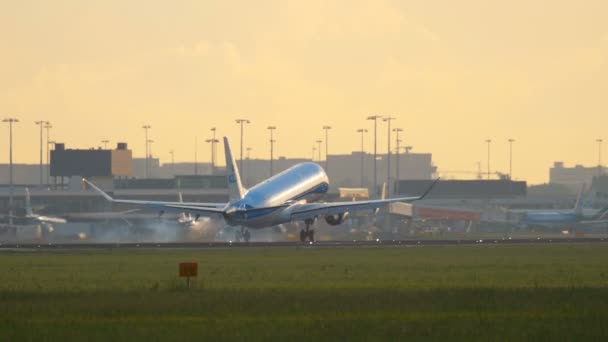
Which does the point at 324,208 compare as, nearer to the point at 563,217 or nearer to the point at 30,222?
the point at 30,222

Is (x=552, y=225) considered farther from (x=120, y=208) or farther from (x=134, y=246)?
(x=134, y=246)

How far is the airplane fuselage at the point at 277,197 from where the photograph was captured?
113 metres

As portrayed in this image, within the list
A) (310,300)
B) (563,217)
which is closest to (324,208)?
(310,300)

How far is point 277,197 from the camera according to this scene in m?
117

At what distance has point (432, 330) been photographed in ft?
131

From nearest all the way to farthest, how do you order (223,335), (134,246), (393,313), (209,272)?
(223,335), (393,313), (209,272), (134,246)

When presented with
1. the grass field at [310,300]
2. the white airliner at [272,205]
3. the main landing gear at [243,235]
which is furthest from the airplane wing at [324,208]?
the grass field at [310,300]

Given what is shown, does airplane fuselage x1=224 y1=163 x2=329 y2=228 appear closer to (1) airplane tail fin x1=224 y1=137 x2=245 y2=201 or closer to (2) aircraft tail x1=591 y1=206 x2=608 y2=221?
(1) airplane tail fin x1=224 y1=137 x2=245 y2=201

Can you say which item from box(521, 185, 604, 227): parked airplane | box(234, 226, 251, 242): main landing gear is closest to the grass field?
box(234, 226, 251, 242): main landing gear

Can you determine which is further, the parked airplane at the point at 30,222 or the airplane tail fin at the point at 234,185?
the parked airplane at the point at 30,222

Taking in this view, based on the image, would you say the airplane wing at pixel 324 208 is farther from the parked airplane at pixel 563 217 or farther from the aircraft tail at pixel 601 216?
the parked airplane at pixel 563 217

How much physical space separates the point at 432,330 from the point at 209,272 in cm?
3002

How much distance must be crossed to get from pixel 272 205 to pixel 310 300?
66327 millimetres

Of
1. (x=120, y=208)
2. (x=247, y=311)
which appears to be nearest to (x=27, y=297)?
(x=247, y=311)
